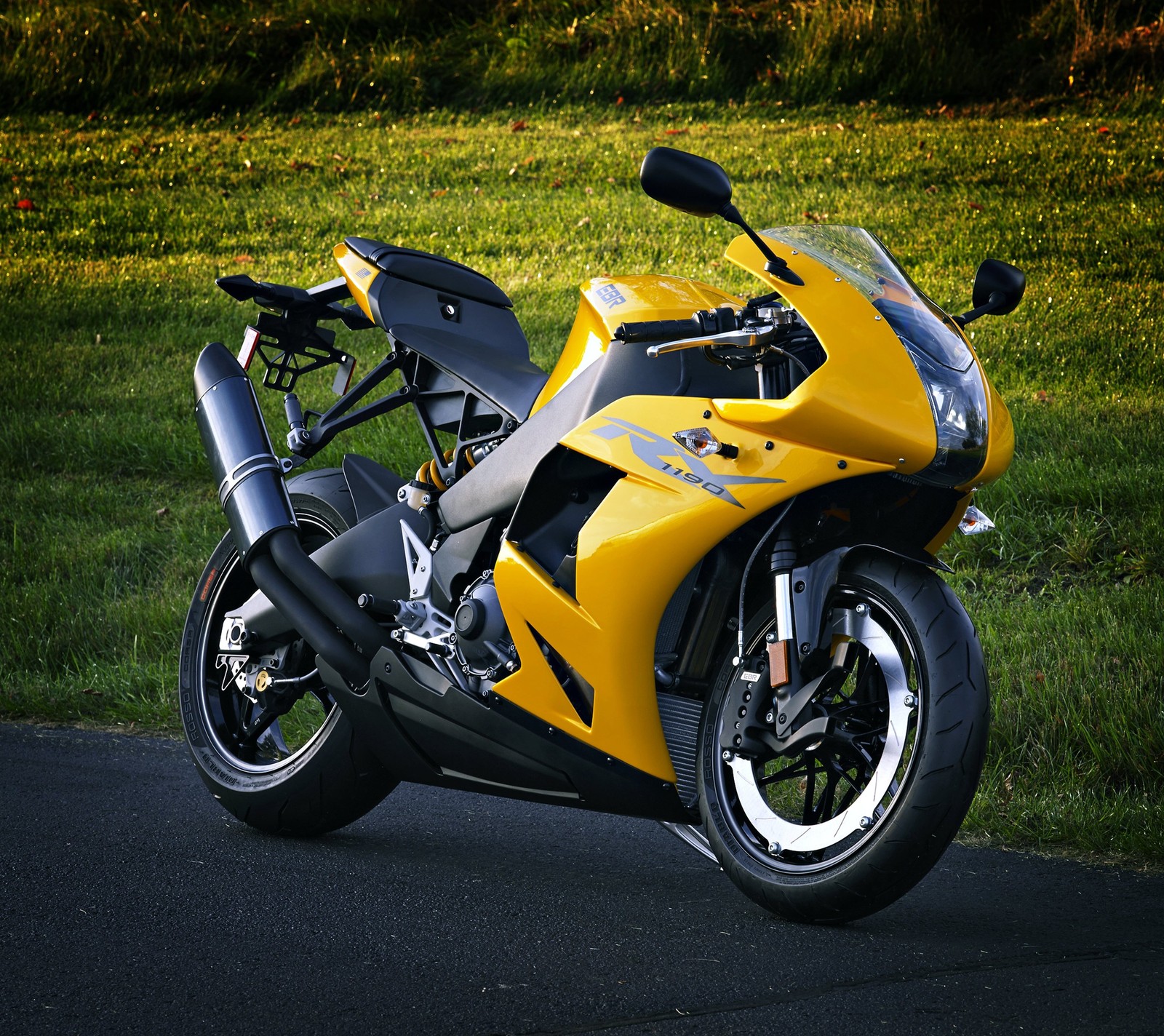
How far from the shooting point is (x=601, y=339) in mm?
3316

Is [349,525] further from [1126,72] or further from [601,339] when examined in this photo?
[1126,72]

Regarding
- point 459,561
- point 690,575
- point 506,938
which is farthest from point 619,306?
point 506,938

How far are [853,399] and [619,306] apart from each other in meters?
0.73

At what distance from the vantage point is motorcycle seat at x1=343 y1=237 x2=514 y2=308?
4020mm

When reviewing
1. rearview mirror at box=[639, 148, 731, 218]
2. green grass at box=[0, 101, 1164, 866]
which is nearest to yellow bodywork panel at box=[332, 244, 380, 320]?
rearview mirror at box=[639, 148, 731, 218]

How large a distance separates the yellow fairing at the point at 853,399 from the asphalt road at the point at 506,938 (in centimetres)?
110

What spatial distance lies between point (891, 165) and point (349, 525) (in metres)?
8.78

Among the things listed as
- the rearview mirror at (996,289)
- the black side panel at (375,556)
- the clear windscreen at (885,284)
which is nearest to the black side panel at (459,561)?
the black side panel at (375,556)

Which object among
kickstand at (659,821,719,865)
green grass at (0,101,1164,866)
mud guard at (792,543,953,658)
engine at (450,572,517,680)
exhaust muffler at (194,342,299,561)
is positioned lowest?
green grass at (0,101,1164,866)

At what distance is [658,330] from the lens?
118 inches

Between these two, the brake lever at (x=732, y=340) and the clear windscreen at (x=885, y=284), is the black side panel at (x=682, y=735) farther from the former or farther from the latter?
the clear windscreen at (x=885, y=284)

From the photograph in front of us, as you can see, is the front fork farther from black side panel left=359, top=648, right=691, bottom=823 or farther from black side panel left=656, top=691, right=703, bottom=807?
black side panel left=359, top=648, right=691, bottom=823

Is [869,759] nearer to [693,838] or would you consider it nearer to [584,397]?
[693,838]

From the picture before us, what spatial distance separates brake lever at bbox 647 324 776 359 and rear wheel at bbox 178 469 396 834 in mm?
1457
